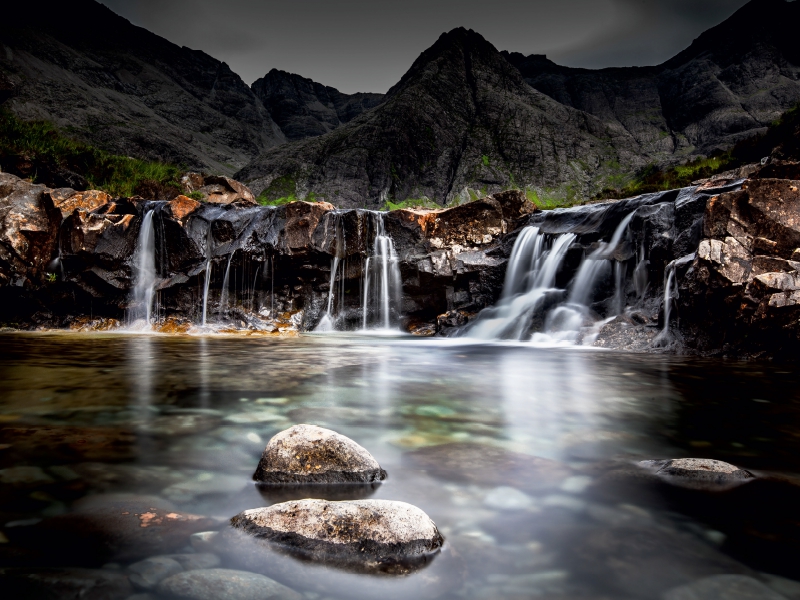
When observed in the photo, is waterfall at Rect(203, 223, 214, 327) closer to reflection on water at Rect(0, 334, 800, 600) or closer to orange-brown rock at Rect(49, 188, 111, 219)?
orange-brown rock at Rect(49, 188, 111, 219)

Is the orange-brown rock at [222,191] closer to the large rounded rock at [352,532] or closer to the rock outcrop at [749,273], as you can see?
the rock outcrop at [749,273]

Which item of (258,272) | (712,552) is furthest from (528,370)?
(258,272)

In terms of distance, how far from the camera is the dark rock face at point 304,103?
75938 millimetres

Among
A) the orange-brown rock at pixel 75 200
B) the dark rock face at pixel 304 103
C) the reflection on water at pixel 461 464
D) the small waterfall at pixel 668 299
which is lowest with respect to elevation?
the reflection on water at pixel 461 464

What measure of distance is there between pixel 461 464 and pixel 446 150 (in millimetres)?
41343

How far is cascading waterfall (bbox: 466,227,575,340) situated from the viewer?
38.0 feet

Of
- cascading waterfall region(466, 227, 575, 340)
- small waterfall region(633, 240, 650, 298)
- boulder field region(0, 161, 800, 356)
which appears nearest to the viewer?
small waterfall region(633, 240, 650, 298)

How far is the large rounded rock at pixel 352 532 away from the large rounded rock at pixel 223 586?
0.61 feet

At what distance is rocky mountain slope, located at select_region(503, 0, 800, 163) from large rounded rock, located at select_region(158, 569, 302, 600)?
145 feet

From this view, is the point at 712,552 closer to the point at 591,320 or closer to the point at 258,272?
the point at 591,320

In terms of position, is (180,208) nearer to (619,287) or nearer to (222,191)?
(222,191)

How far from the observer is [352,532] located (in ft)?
5.41

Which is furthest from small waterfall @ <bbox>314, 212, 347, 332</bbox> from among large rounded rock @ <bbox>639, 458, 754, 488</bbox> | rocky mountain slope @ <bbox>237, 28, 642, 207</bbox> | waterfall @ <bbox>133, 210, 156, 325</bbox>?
rocky mountain slope @ <bbox>237, 28, 642, 207</bbox>

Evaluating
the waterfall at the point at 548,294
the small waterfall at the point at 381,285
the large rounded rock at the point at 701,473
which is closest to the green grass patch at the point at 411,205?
the small waterfall at the point at 381,285
